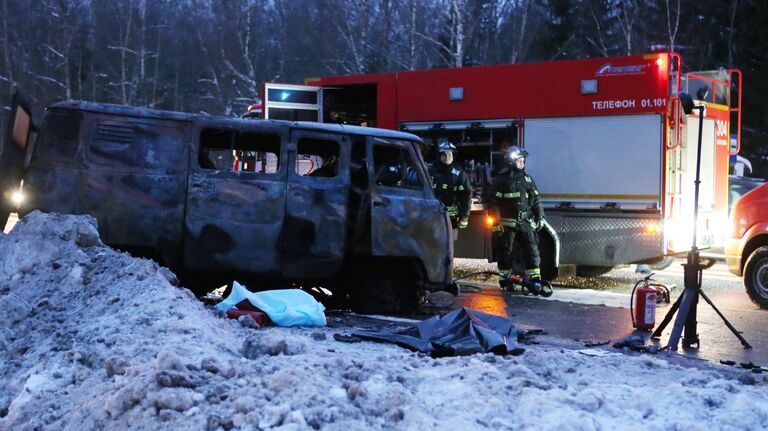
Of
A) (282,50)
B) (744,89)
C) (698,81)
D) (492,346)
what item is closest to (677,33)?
(744,89)

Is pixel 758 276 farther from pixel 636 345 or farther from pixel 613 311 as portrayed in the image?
pixel 636 345

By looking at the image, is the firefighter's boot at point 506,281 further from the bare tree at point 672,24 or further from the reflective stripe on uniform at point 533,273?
the bare tree at point 672,24

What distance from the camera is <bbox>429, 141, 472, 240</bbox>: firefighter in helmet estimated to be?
1200cm

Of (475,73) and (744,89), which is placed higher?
(744,89)

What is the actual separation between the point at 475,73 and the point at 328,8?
24.6 m

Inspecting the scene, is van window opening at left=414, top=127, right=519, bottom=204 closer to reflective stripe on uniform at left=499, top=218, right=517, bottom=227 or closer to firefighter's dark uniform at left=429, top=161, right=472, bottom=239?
firefighter's dark uniform at left=429, top=161, right=472, bottom=239

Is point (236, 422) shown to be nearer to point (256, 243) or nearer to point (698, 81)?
point (256, 243)

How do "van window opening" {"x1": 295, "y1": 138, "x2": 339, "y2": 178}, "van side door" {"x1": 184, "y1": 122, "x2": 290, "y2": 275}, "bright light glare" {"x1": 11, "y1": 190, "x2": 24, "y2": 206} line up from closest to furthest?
1. "bright light glare" {"x1": 11, "y1": 190, "x2": 24, "y2": 206}
2. "van side door" {"x1": 184, "y1": 122, "x2": 290, "y2": 275}
3. "van window opening" {"x1": 295, "y1": 138, "x2": 339, "y2": 178}

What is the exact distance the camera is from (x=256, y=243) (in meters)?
8.77

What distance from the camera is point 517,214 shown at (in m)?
11.7

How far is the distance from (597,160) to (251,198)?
5587mm

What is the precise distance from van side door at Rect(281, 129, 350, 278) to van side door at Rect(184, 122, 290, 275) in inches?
4.0

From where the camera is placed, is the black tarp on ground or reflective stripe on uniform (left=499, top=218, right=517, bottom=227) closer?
the black tarp on ground

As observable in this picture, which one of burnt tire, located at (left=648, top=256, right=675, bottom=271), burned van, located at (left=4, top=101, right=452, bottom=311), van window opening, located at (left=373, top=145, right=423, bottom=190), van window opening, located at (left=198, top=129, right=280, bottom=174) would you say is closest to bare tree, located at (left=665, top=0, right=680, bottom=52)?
burnt tire, located at (left=648, top=256, right=675, bottom=271)
